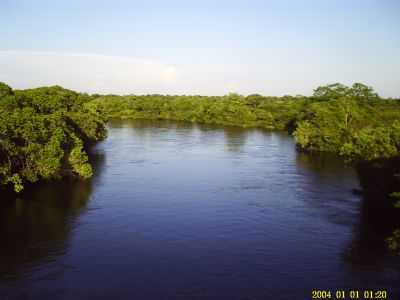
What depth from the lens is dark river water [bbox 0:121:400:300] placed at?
2867 centimetres

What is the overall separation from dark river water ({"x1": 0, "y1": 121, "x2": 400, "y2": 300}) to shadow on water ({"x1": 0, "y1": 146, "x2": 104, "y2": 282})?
104 mm

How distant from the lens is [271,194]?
5050cm

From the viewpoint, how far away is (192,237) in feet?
122

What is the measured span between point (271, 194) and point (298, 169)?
53.8ft

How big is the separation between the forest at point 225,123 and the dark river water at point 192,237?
3.08 metres

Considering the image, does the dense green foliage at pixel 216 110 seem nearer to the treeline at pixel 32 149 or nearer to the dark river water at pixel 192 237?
the treeline at pixel 32 149

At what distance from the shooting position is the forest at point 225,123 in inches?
1775

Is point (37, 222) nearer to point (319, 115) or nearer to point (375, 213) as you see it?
point (375, 213)

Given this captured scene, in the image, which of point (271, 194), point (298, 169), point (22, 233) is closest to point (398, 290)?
point (271, 194)

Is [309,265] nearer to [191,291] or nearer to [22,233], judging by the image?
[191,291]

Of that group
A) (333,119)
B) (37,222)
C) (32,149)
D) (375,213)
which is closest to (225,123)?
(333,119)

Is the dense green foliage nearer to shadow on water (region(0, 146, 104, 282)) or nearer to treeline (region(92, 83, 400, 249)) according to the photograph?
treeline (region(92, 83, 400, 249))

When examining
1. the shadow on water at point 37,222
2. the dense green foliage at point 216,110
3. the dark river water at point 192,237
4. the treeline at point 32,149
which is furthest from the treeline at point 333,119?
the treeline at point 32,149

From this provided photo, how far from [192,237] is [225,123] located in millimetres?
109903
